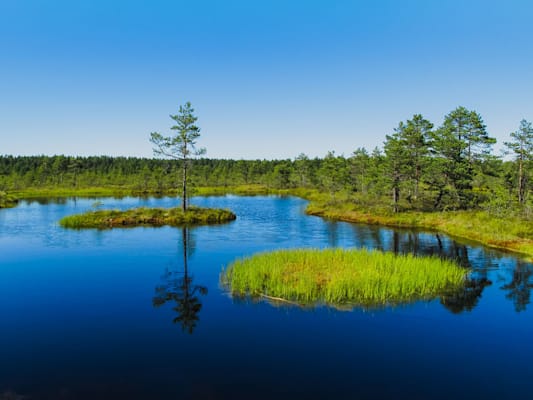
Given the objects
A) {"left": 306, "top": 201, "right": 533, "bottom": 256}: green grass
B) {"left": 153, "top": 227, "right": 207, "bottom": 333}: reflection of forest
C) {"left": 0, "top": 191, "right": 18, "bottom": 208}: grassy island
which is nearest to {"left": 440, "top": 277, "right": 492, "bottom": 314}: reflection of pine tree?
{"left": 306, "top": 201, "right": 533, "bottom": 256}: green grass

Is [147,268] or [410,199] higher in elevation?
[410,199]

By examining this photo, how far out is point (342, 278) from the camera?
68.4 feet

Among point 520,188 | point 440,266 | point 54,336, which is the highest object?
point 520,188

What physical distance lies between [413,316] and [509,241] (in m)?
22.8

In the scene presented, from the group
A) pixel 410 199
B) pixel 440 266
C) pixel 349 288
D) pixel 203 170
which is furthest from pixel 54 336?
pixel 203 170

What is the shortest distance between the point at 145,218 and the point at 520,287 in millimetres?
42077

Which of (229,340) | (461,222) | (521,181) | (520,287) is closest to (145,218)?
(229,340)

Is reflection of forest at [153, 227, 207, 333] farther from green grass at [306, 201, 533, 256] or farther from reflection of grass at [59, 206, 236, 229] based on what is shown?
green grass at [306, 201, 533, 256]

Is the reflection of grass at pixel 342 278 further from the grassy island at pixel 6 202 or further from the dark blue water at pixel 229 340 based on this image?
the grassy island at pixel 6 202

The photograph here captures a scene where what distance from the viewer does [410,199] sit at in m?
58.2

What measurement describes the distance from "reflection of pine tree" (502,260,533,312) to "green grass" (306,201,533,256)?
225 inches

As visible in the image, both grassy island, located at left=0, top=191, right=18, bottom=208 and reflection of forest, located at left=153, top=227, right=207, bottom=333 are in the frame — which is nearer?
reflection of forest, located at left=153, top=227, right=207, bottom=333

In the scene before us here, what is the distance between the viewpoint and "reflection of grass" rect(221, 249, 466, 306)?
65.9ft

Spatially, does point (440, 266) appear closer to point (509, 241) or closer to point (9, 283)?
point (509, 241)
